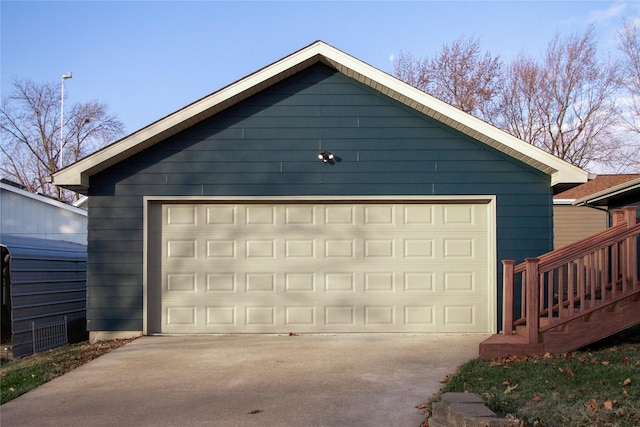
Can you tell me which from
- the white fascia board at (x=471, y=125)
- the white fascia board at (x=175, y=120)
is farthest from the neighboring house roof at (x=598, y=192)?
the white fascia board at (x=175, y=120)

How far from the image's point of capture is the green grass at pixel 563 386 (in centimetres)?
502

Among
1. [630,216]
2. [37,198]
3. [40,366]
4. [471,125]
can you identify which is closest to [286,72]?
[471,125]

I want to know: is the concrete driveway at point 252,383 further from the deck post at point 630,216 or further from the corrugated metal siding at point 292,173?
the deck post at point 630,216

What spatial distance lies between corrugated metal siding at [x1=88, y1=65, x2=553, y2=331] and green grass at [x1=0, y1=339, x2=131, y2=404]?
66 cm

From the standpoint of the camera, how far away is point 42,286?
38.7 ft

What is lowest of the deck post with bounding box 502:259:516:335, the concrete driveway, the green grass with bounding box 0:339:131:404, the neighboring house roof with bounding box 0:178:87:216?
the green grass with bounding box 0:339:131:404

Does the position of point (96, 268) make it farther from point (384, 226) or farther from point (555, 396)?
point (555, 396)

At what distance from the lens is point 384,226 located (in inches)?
403

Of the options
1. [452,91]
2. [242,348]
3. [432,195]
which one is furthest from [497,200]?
[452,91]

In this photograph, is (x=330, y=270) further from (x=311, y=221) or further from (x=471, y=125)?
(x=471, y=125)

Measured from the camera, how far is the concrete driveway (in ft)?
19.0

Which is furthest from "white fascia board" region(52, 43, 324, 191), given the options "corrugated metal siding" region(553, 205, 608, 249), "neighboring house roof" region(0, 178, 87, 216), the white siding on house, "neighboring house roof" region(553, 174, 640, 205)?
"corrugated metal siding" region(553, 205, 608, 249)

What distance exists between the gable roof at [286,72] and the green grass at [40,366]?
8.39 feet

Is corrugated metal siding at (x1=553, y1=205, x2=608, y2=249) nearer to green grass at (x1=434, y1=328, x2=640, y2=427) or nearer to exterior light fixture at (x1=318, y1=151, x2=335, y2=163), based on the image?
exterior light fixture at (x1=318, y1=151, x2=335, y2=163)
